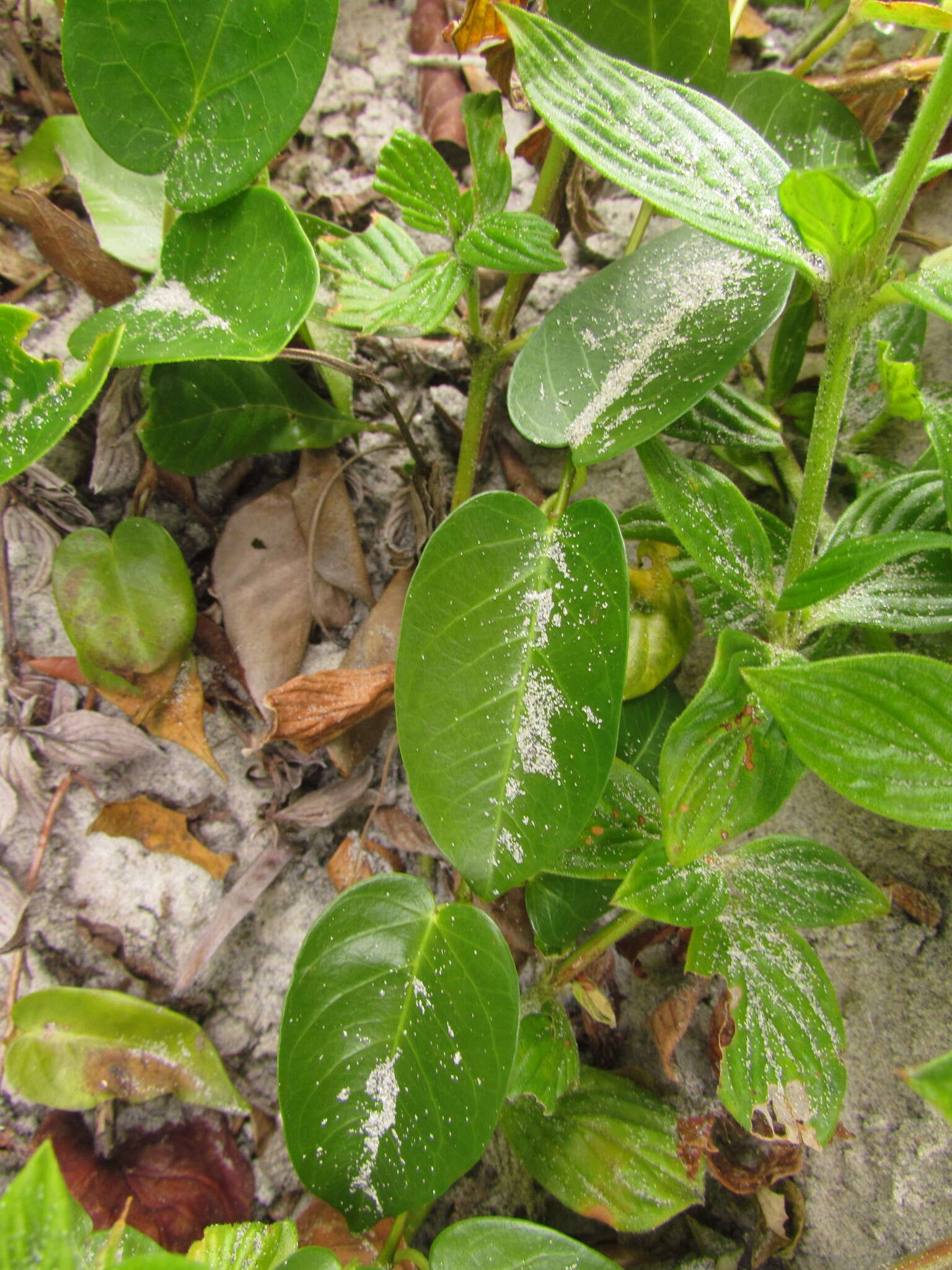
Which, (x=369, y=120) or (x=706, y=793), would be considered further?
(x=369, y=120)

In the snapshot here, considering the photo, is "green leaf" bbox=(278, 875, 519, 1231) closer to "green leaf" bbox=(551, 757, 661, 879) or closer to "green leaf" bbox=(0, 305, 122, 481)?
"green leaf" bbox=(551, 757, 661, 879)

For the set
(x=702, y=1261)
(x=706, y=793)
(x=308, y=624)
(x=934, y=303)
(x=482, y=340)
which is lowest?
(x=702, y=1261)

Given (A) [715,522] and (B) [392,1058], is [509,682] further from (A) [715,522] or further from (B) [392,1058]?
(B) [392,1058]

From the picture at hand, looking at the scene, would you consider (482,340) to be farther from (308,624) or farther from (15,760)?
(15,760)

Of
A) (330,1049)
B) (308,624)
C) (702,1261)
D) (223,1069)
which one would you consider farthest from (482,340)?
(702,1261)

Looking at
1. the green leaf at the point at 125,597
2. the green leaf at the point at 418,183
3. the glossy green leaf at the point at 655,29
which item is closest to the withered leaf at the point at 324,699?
the green leaf at the point at 125,597

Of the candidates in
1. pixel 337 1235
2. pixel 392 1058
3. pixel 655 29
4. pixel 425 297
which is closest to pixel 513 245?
pixel 425 297

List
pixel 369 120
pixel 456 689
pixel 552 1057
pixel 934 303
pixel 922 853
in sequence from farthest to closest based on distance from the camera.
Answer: pixel 369 120 → pixel 922 853 → pixel 552 1057 → pixel 456 689 → pixel 934 303

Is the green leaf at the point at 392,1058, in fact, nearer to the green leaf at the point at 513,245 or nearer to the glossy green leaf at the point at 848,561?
the glossy green leaf at the point at 848,561
